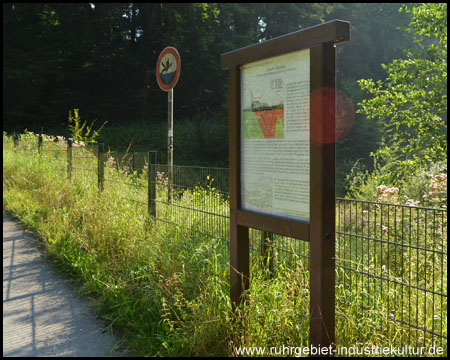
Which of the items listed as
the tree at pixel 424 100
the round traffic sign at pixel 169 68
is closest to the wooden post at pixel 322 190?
the round traffic sign at pixel 169 68

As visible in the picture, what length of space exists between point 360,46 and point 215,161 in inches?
754

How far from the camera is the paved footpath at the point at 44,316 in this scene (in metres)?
3.51

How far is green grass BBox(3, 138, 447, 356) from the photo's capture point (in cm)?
314

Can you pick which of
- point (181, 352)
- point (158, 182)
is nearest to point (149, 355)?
point (181, 352)

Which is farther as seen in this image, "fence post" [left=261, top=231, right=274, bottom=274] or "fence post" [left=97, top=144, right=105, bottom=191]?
"fence post" [left=97, top=144, right=105, bottom=191]

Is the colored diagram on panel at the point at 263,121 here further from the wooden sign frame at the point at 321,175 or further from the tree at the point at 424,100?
the tree at the point at 424,100

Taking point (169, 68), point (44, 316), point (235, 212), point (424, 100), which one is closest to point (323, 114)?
point (235, 212)

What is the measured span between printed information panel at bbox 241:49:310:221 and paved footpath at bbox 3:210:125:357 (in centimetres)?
165

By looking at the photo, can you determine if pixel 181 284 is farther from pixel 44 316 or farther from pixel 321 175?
pixel 321 175

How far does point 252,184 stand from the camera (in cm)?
330

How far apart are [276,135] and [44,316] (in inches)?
107

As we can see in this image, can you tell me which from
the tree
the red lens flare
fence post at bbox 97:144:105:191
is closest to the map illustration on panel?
the red lens flare

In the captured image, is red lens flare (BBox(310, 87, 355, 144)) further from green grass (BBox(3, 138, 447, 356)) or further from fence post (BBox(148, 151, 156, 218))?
fence post (BBox(148, 151, 156, 218))

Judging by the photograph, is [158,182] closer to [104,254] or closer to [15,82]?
[104,254]
